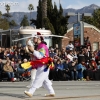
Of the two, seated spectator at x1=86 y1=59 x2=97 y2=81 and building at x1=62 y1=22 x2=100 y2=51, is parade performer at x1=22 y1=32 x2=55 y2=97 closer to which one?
seated spectator at x1=86 y1=59 x2=97 y2=81

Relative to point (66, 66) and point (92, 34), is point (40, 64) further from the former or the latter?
point (92, 34)

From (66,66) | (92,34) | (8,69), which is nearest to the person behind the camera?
(8,69)

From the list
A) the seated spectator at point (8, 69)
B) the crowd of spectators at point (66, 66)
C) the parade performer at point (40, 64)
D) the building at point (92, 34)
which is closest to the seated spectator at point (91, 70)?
the crowd of spectators at point (66, 66)

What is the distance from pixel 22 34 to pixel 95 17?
155 ft

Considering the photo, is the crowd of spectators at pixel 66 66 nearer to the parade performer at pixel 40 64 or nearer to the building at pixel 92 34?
the parade performer at pixel 40 64

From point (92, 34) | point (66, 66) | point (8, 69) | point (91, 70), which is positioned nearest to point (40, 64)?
point (8, 69)

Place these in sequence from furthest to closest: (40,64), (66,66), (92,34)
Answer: (92,34), (66,66), (40,64)

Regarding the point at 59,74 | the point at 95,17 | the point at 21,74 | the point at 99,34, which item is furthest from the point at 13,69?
the point at 95,17

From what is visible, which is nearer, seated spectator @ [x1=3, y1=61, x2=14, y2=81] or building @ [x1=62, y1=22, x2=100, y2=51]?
seated spectator @ [x1=3, y1=61, x2=14, y2=81]

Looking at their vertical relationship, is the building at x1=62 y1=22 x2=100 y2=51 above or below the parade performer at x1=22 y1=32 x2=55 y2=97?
below

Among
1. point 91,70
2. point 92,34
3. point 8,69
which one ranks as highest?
point 8,69

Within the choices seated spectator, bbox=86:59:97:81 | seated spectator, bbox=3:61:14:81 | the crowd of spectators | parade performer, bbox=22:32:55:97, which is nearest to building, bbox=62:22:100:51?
the crowd of spectators

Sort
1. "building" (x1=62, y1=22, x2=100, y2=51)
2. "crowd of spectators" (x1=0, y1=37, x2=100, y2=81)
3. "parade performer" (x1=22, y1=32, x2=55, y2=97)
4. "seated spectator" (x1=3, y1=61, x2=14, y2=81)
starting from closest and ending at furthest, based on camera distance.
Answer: "parade performer" (x1=22, y1=32, x2=55, y2=97)
"seated spectator" (x1=3, y1=61, x2=14, y2=81)
"crowd of spectators" (x1=0, y1=37, x2=100, y2=81)
"building" (x1=62, y1=22, x2=100, y2=51)

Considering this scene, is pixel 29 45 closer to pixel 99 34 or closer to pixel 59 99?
pixel 59 99
